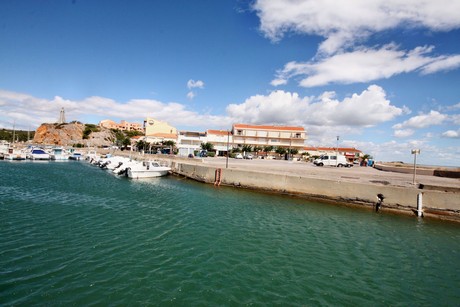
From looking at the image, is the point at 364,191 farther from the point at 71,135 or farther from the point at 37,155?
the point at 71,135

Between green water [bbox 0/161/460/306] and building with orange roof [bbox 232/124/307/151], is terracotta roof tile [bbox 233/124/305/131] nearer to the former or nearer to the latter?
building with orange roof [bbox 232/124/307/151]

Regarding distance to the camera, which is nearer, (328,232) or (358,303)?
(358,303)

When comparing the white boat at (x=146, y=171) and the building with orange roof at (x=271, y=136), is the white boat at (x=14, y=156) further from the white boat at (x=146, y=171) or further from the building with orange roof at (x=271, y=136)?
the building with orange roof at (x=271, y=136)

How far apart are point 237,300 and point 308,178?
1845 cm

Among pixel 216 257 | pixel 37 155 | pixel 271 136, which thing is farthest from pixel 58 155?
pixel 271 136

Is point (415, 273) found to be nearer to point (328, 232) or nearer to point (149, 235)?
point (328, 232)

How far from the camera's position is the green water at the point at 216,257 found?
773cm

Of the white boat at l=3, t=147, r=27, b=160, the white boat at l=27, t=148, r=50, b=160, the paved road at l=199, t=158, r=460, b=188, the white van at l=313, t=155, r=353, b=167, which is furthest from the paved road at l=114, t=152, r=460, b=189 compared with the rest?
the white boat at l=3, t=147, r=27, b=160

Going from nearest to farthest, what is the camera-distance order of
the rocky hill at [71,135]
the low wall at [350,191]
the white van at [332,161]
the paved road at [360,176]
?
the low wall at [350,191] < the paved road at [360,176] < the white van at [332,161] < the rocky hill at [71,135]

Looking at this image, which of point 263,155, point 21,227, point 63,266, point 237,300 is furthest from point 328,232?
point 263,155

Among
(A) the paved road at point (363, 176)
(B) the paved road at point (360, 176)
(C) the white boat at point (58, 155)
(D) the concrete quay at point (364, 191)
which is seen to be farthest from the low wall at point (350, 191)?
(C) the white boat at point (58, 155)

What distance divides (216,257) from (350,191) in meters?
15.9

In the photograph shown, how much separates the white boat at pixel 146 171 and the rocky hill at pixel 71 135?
121984 millimetres

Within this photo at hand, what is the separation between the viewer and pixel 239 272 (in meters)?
9.20
